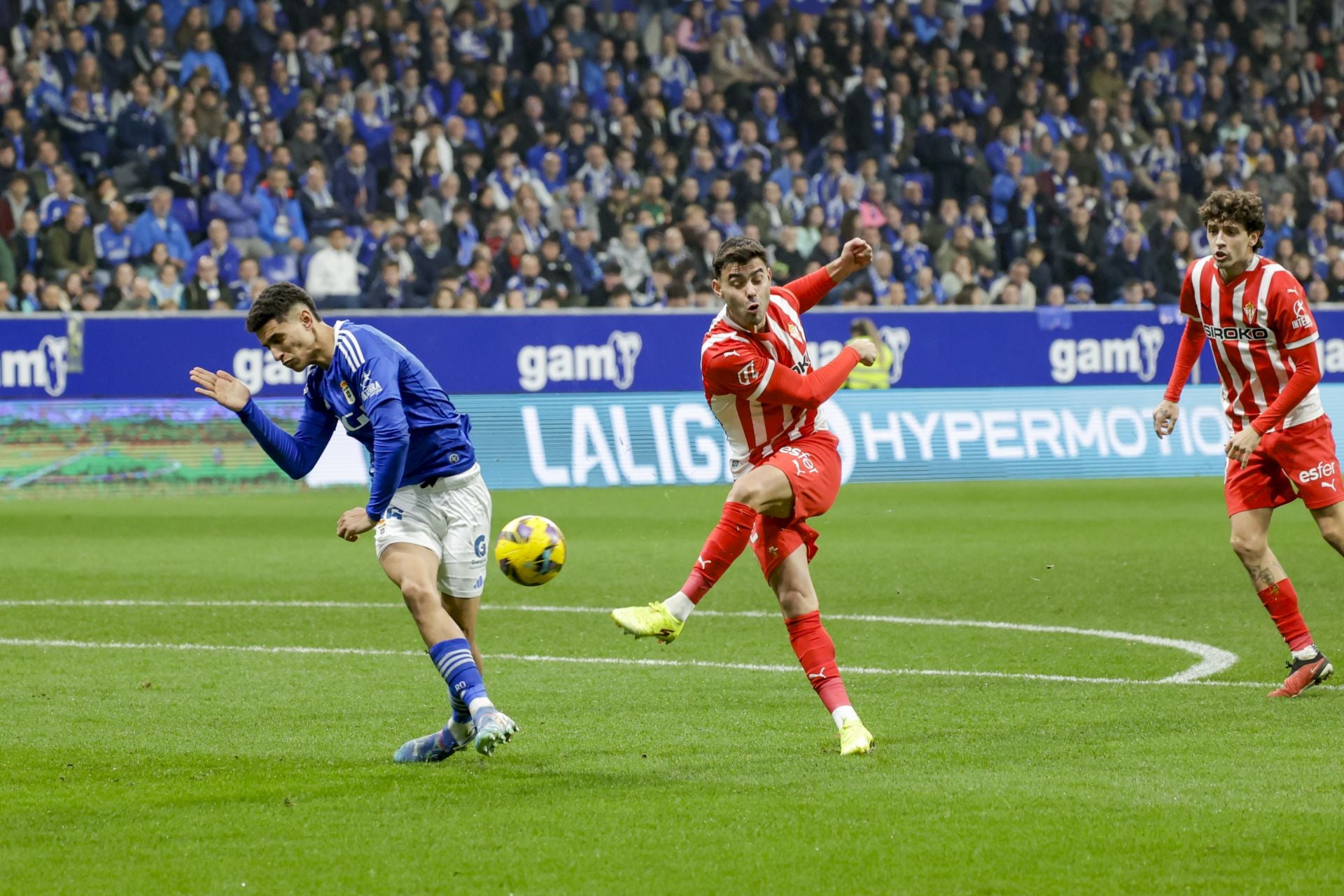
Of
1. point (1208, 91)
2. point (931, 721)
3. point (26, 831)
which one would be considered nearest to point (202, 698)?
point (26, 831)

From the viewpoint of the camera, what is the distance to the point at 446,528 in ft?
21.9

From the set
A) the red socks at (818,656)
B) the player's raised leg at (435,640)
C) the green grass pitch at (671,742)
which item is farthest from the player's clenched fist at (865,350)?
the player's raised leg at (435,640)

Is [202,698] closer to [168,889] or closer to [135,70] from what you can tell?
[168,889]

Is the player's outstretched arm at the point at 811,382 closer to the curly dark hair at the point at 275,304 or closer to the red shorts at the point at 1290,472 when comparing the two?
the curly dark hair at the point at 275,304

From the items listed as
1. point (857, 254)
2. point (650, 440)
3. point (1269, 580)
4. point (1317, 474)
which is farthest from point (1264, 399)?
point (650, 440)

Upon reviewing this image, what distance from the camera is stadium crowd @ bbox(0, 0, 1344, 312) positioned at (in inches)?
826

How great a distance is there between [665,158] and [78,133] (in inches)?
292

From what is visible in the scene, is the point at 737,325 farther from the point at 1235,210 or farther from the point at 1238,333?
the point at 1238,333

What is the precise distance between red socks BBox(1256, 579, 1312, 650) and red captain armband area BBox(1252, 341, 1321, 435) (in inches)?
28.6

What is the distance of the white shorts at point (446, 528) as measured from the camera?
21.7ft

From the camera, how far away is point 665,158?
78.4ft

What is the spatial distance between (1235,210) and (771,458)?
2.62m

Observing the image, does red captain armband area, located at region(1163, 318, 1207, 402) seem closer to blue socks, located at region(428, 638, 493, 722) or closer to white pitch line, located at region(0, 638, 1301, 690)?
white pitch line, located at region(0, 638, 1301, 690)

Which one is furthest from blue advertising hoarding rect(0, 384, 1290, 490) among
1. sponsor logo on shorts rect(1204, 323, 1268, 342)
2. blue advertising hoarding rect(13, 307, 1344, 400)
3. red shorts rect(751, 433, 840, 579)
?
red shorts rect(751, 433, 840, 579)
